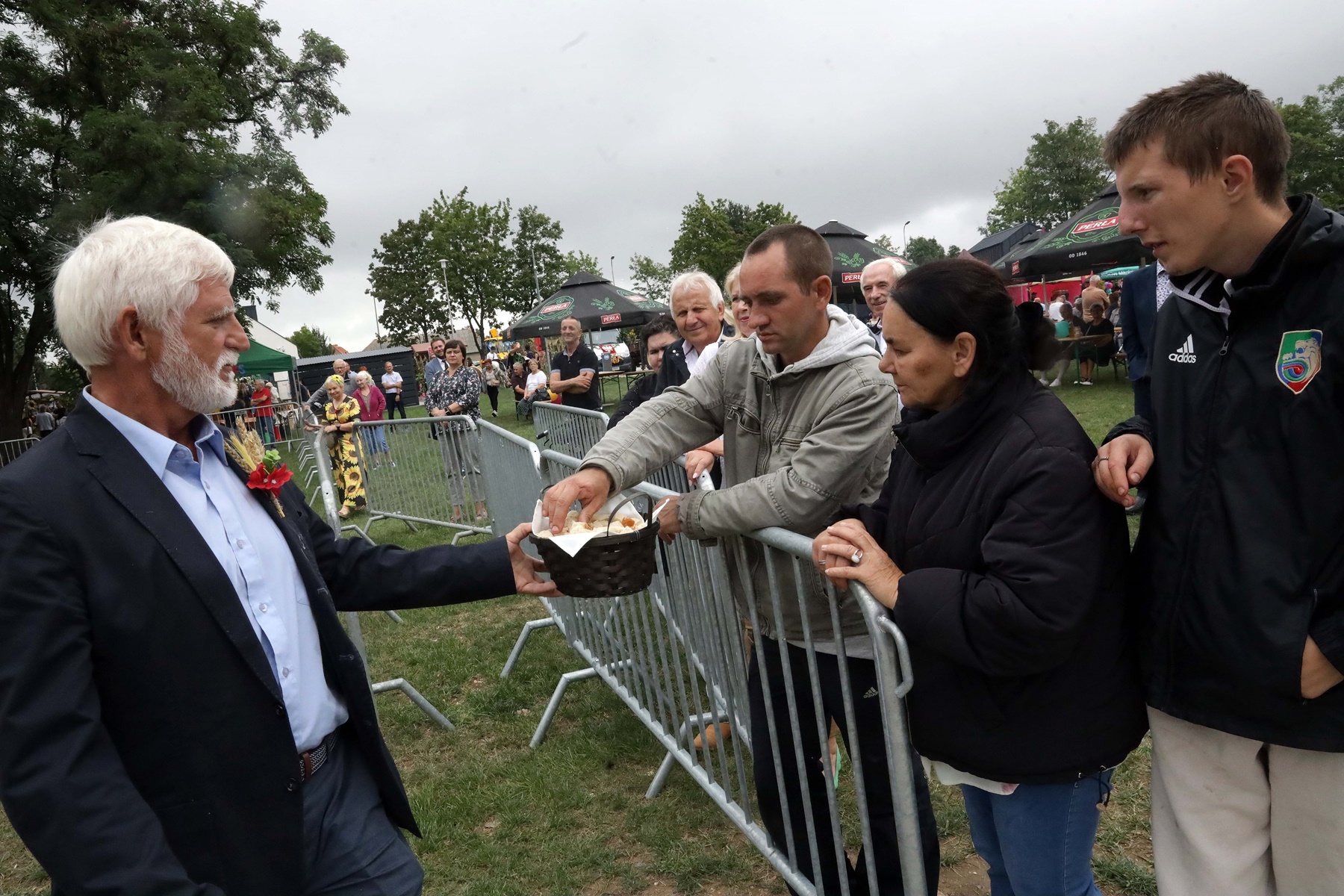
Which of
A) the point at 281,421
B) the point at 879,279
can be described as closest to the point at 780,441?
the point at 879,279

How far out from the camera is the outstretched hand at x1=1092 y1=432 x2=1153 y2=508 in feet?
5.71

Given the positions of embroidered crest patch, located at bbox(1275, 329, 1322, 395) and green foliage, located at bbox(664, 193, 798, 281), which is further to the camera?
green foliage, located at bbox(664, 193, 798, 281)

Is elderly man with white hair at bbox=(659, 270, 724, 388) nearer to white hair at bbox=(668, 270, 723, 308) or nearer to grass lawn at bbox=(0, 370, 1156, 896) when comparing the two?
white hair at bbox=(668, 270, 723, 308)

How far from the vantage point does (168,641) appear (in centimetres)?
171

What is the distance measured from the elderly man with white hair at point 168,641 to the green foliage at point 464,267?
2008 inches

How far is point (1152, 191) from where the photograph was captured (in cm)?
176

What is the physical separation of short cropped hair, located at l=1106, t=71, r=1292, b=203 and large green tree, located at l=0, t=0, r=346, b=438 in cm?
1858

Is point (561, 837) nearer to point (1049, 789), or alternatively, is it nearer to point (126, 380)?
point (1049, 789)

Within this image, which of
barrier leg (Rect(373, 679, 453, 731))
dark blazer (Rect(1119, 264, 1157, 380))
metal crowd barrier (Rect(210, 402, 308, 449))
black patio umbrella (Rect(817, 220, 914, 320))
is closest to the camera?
dark blazer (Rect(1119, 264, 1157, 380))

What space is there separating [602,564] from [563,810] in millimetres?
2211

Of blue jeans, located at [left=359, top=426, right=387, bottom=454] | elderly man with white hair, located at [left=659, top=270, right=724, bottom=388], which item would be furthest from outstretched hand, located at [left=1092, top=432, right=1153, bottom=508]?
blue jeans, located at [left=359, top=426, right=387, bottom=454]

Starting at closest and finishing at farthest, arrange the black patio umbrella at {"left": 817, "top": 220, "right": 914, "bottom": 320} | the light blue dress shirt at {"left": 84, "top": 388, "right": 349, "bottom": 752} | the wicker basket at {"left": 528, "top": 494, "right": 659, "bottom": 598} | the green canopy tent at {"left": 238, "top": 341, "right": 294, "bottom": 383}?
the light blue dress shirt at {"left": 84, "top": 388, "right": 349, "bottom": 752}
the wicker basket at {"left": 528, "top": 494, "right": 659, "bottom": 598}
the black patio umbrella at {"left": 817, "top": 220, "right": 914, "bottom": 320}
the green canopy tent at {"left": 238, "top": 341, "right": 294, "bottom": 383}

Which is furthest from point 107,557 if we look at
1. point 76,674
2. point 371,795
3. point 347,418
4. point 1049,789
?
point 347,418

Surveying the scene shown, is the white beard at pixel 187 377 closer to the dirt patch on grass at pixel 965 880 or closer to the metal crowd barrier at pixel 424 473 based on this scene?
the dirt patch on grass at pixel 965 880
